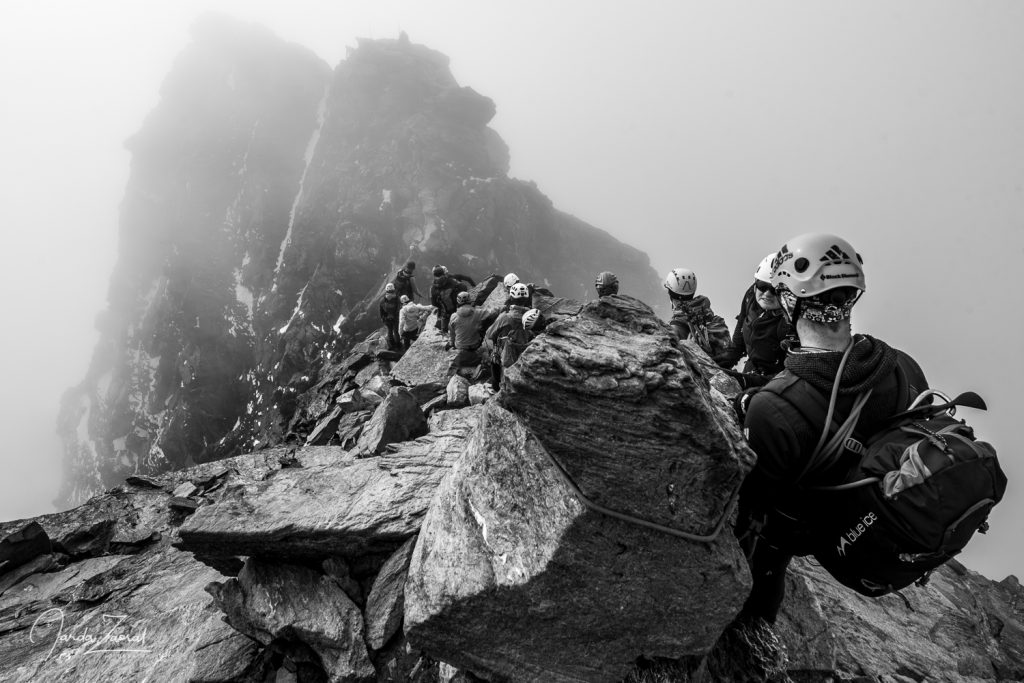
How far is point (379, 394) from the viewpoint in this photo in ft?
60.0

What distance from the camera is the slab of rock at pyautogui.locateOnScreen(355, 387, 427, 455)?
1129cm

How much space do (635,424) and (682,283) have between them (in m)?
7.20

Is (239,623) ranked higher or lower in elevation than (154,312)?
higher

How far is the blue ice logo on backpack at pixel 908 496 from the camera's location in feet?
10.9

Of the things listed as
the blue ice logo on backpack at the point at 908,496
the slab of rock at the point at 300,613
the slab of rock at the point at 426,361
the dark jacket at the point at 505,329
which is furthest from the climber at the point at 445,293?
the blue ice logo on backpack at the point at 908,496

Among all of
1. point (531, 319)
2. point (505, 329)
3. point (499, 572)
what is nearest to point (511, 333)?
point (505, 329)

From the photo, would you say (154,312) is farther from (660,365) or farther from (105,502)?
(660,365)

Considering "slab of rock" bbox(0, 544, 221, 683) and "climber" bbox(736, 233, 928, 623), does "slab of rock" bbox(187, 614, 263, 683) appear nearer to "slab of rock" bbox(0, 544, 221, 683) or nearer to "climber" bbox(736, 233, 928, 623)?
"slab of rock" bbox(0, 544, 221, 683)

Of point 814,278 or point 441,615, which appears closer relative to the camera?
point 814,278

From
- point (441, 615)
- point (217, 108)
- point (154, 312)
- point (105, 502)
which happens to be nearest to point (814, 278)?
point (441, 615)

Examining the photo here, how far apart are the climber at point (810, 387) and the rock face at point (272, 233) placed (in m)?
70.9

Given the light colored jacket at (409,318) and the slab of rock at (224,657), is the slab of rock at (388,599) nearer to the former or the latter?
the slab of rock at (224,657)

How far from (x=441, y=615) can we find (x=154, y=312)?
399ft

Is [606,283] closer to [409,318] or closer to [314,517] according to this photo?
[314,517]
